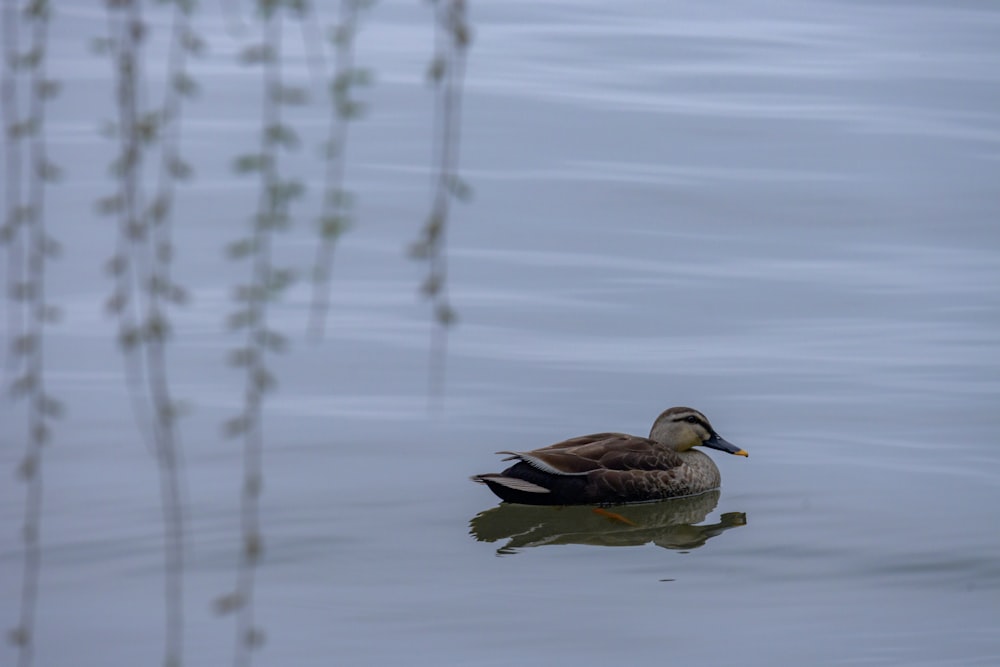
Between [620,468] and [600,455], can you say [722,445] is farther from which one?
[600,455]

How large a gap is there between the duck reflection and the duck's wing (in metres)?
0.23

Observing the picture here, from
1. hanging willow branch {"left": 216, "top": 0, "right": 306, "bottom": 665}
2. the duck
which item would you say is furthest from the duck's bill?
hanging willow branch {"left": 216, "top": 0, "right": 306, "bottom": 665}

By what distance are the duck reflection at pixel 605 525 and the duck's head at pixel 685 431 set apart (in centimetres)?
39

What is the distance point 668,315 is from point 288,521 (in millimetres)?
4713

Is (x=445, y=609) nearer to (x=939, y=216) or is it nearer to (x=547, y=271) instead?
(x=547, y=271)

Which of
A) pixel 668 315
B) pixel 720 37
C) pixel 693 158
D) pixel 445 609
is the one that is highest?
pixel 720 37

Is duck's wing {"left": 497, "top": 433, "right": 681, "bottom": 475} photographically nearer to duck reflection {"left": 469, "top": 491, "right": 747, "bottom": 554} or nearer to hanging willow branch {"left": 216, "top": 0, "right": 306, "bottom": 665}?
duck reflection {"left": 469, "top": 491, "right": 747, "bottom": 554}

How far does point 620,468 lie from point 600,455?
0.56 ft

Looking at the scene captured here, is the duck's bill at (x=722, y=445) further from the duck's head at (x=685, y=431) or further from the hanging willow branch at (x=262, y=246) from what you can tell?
the hanging willow branch at (x=262, y=246)

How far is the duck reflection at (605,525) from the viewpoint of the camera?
849 cm

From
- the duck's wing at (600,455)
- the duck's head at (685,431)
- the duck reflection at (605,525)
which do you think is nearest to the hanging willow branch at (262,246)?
the duck reflection at (605,525)

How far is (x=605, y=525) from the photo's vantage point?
9.00 m

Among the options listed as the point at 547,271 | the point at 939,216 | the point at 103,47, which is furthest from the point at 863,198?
the point at 103,47

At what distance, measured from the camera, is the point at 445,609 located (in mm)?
7094
